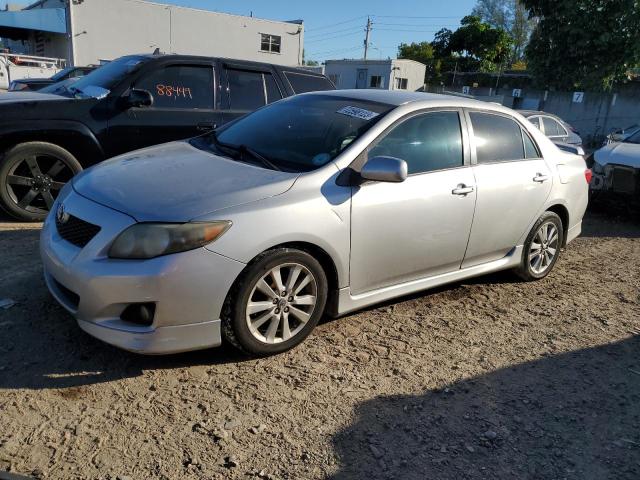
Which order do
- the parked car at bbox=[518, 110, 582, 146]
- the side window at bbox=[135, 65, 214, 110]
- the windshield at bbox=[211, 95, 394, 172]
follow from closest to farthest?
the windshield at bbox=[211, 95, 394, 172] < the side window at bbox=[135, 65, 214, 110] < the parked car at bbox=[518, 110, 582, 146]

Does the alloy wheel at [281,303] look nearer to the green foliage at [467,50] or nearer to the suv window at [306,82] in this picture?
the suv window at [306,82]

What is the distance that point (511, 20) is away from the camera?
67.8m

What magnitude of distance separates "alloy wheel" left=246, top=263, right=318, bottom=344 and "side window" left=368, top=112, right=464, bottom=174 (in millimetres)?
993

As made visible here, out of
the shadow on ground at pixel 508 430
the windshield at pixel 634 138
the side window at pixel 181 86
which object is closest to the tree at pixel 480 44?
the windshield at pixel 634 138

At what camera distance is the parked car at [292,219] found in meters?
2.93

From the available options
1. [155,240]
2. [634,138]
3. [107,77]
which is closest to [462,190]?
[155,240]

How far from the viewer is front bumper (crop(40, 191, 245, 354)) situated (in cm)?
286

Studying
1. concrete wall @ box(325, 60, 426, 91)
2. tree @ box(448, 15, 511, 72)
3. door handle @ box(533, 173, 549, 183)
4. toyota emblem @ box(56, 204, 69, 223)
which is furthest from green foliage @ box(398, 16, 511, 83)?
toyota emblem @ box(56, 204, 69, 223)

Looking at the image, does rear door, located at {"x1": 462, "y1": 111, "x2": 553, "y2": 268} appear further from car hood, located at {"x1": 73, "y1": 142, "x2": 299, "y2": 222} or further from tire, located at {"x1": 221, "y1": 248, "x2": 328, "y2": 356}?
car hood, located at {"x1": 73, "y1": 142, "x2": 299, "y2": 222}

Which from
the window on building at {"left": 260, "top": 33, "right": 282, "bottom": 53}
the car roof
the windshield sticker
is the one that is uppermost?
the window on building at {"left": 260, "top": 33, "right": 282, "bottom": 53}

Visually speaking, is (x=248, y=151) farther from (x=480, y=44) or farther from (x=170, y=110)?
(x=480, y=44)

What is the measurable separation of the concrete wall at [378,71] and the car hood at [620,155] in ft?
89.7

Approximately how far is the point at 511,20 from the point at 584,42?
51.3m

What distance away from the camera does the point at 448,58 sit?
47688 millimetres
